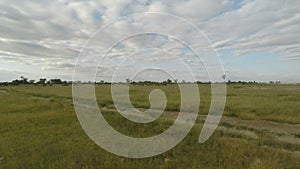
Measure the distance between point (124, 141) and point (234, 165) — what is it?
12.2 ft

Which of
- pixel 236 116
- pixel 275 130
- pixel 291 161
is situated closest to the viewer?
pixel 291 161

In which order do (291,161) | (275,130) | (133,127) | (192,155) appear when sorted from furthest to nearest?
(275,130), (133,127), (192,155), (291,161)

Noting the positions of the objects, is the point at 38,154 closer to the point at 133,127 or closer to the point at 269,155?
the point at 133,127

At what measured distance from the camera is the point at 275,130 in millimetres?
11328

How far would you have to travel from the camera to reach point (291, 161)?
5922 mm

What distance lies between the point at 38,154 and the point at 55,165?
1.13 m

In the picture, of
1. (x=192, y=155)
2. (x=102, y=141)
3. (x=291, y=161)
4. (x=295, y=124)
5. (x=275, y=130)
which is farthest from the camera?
(x=295, y=124)

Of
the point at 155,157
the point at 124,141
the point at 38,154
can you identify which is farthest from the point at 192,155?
the point at 38,154

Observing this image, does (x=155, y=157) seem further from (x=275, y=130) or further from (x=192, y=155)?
(x=275, y=130)

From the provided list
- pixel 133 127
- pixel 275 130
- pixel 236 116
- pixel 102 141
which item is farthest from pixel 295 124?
pixel 102 141

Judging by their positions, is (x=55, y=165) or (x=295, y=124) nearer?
(x=55, y=165)

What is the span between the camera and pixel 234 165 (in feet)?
18.4

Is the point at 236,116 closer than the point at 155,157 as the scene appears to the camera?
No

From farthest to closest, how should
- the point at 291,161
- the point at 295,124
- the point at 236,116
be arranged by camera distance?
the point at 236,116 < the point at 295,124 < the point at 291,161
